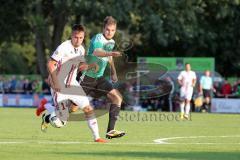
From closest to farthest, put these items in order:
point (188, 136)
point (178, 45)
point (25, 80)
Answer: point (188, 136)
point (25, 80)
point (178, 45)

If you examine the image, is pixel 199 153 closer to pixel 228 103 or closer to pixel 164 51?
pixel 228 103

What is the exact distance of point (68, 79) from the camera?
47.5 ft

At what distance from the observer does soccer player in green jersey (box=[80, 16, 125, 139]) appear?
14.7 meters

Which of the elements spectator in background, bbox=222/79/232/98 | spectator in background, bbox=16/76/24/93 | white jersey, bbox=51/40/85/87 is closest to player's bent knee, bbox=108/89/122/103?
white jersey, bbox=51/40/85/87

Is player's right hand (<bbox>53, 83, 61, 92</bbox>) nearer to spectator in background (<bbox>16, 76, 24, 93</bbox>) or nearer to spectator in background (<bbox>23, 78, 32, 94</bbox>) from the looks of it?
spectator in background (<bbox>23, 78, 32, 94</bbox>)

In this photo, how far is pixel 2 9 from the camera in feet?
171

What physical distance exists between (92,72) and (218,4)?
125ft

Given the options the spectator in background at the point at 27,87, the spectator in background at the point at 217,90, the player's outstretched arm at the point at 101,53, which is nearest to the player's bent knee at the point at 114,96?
the player's outstretched arm at the point at 101,53

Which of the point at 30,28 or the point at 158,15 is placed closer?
the point at 158,15

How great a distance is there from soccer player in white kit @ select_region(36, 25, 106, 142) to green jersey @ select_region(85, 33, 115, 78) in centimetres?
13

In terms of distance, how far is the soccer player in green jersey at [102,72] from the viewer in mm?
14668

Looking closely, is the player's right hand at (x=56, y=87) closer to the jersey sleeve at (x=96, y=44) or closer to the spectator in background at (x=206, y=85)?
the jersey sleeve at (x=96, y=44)

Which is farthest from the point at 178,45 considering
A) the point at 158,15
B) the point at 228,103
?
the point at 228,103

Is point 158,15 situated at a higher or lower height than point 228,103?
higher
